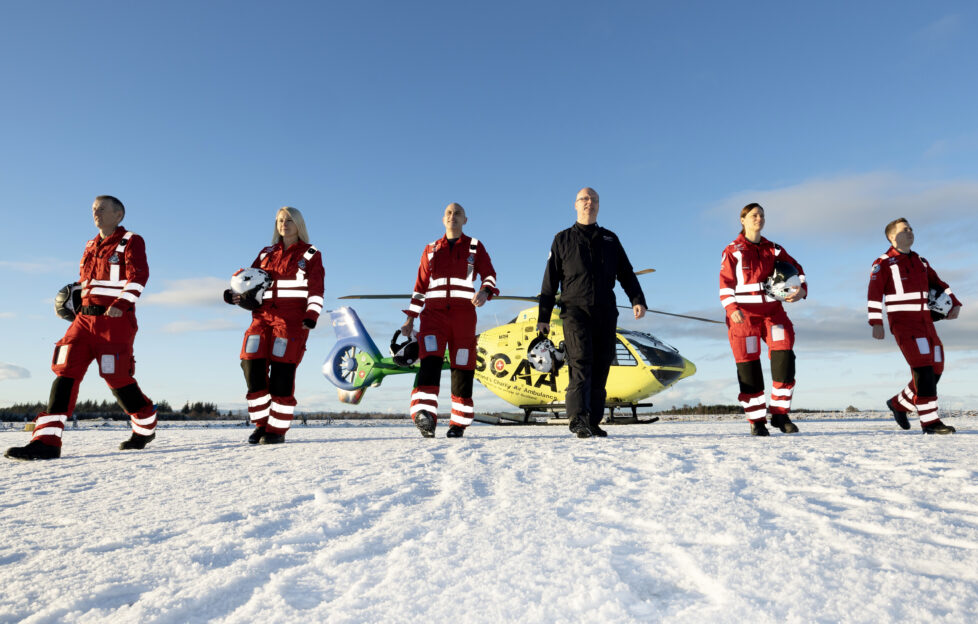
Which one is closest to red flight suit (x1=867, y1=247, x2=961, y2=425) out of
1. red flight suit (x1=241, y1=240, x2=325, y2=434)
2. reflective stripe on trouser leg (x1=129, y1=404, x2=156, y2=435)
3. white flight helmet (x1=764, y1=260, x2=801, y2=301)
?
white flight helmet (x1=764, y1=260, x2=801, y2=301)

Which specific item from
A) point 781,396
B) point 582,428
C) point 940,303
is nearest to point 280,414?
point 582,428

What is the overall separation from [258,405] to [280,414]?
288mm

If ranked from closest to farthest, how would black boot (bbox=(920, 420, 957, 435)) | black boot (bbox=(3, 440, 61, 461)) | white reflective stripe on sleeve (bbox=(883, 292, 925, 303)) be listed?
black boot (bbox=(3, 440, 61, 461)), black boot (bbox=(920, 420, 957, 435)), white reflective stripe on sleeve (bbox=(883, 292, 925, 303))

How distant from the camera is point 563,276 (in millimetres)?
5324

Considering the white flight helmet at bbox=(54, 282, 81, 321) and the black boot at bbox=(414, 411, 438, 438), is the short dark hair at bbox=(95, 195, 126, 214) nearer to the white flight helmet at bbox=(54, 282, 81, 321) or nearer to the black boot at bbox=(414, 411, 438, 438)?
the white flight helmet at bbox=(54, 282, 81, 321)

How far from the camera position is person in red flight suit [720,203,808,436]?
5426 millimetres

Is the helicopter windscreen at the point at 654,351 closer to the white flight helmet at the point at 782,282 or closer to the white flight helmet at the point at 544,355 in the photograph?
the white flight helmet at the point at 544,355

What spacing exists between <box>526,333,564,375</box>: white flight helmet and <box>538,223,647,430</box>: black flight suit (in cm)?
467

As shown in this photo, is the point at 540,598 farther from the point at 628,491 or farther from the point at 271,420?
the point at 271,420

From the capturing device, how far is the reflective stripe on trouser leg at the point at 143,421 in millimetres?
5020

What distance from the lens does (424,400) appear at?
17.5ft

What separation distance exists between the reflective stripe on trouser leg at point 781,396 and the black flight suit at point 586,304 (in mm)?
1532

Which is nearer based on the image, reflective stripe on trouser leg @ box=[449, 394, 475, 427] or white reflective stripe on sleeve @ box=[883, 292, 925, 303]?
reflective stripe on trouser leg @ box=[449, 394, 475, 427]

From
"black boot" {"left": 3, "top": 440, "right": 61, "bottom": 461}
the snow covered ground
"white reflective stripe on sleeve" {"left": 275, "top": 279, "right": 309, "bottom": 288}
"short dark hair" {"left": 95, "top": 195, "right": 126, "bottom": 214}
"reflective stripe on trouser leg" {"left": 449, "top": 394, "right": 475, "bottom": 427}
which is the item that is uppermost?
"short dark hair" {"left": 95, "top": 195, "right": 126, "bottom": 214}
